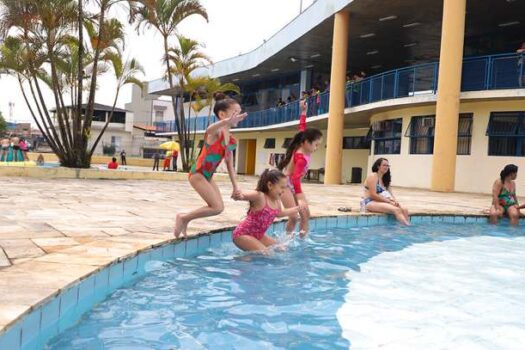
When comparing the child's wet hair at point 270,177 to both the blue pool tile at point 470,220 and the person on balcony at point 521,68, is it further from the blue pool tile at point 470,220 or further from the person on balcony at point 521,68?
the person on balcony at point 521,68

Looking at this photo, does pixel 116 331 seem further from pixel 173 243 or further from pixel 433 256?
pixel 433 256

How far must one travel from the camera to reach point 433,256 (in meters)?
5.24

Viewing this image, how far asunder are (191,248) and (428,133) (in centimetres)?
1319

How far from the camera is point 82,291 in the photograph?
271 centimetres

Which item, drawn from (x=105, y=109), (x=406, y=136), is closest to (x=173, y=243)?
(x=406, y=136)

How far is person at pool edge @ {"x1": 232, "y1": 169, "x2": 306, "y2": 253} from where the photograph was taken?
4.48 meters

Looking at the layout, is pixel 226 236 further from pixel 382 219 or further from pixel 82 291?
pixel 382 219

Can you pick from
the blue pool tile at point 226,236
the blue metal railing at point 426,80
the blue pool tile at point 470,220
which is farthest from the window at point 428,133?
the blue pool tile at point 226,236

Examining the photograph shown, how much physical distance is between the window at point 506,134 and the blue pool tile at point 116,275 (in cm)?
1364

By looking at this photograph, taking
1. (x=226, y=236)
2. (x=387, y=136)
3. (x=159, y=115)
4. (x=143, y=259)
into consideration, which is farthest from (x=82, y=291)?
(x=159, y=115)

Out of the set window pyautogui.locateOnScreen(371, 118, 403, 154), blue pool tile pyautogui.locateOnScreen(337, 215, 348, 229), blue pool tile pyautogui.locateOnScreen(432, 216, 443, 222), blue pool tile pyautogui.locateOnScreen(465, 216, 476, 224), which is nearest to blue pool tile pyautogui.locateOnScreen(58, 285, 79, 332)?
blue pool tile pyautogui.locateOnScreen(337, 215, 348, 229)

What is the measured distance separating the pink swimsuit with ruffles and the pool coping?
0.40 metres

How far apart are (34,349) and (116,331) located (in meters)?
0.47

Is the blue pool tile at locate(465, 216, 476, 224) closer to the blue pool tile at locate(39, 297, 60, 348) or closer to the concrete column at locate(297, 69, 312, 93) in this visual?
the blue pool tile at locate(39, 297, 60, 348)
